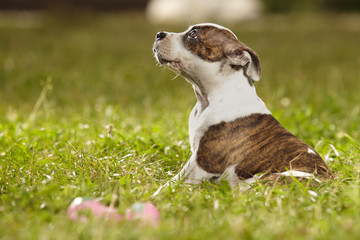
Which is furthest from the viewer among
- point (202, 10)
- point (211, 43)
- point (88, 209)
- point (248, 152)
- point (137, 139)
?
point (202, 10)

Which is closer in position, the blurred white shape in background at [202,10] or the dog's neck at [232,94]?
the dog's neck at [232,94]

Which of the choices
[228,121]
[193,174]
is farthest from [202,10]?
[193,174]

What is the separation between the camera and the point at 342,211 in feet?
7.80

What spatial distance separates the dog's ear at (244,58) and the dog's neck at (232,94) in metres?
0.06

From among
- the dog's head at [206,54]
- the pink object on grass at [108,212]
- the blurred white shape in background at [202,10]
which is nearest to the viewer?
the pink object on grass at [108,212]

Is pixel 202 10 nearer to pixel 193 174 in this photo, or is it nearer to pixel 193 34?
pixel 193 34

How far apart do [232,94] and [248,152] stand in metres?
0.39

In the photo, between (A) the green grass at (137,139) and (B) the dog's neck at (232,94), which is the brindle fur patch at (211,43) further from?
(A) the green grass at (137,139)

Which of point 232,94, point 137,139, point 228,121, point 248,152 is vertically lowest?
point 137,139

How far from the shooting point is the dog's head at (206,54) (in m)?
2.93

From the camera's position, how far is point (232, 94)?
2895mm

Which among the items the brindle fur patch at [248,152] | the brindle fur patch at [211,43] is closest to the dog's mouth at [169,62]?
the brindle fur patch at [211,43]

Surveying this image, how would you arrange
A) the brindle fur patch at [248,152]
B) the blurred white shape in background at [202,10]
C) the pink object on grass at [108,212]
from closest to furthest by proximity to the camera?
the pink object on grass at [108,212], the brindle fur patch at [248,152], the blurred white shape in background at [202,10]

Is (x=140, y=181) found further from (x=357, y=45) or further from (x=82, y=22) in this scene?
(x=82, y=22)
